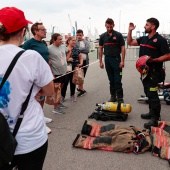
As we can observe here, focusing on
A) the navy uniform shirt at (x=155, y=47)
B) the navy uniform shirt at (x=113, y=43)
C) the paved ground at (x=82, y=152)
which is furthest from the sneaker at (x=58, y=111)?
the navy uniform shirt at (x=155, y=47)

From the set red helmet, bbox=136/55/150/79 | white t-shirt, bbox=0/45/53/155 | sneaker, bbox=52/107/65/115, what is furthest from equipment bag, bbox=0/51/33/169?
sneaker, bbox=52/107/65/115

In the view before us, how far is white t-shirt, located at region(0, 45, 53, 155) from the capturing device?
1.30 meters

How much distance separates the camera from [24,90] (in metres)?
1.37

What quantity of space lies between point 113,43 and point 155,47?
1.60 m

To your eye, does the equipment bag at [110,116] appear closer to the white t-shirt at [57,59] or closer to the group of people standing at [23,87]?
the white t-shirt at [57,59]

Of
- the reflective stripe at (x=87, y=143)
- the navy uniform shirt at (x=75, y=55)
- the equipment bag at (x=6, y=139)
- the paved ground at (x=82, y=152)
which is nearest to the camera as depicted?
the equipment bag at (x=6, y=139)

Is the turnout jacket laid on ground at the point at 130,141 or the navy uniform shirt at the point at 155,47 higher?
the navy uniform shirt at the point at 155,47

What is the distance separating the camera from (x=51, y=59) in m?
4.82

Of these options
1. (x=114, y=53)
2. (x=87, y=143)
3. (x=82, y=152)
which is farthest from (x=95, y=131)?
(x=114, y=53)

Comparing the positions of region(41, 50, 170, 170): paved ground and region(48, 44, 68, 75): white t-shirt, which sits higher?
region(48, 44, 68, 75): white t-shirt

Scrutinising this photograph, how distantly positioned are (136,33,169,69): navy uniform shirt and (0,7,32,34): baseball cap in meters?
3.16

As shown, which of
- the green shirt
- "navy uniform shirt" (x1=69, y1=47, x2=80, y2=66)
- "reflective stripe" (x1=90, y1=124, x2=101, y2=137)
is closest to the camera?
"reflective stripe" (x1=90, y1=124, x2=101, y2=137)

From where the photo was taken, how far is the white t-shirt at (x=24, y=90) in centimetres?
130

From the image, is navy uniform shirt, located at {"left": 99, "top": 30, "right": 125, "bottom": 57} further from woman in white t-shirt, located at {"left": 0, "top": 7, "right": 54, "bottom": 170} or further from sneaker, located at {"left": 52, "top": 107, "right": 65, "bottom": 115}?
woman in white t-shirt, located at {"left": 0, "top": 7, "right": 54, "bottom": 170}
